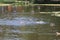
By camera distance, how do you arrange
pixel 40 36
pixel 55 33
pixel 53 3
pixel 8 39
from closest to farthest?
pixel 8 39, pixel 40 36, pixel 55 33, pixel 53 3

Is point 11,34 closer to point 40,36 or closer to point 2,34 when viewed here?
point 2,34

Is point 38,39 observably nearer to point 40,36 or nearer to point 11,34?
point 40,36

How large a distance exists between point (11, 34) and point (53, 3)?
22.7 meters

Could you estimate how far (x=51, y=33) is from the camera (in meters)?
10.3

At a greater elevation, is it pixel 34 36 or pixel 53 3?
pixel 34 36

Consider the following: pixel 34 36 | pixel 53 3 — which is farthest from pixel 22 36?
pixel 53 3

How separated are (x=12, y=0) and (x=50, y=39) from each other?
89.6 feet

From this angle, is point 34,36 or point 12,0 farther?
point 12,0

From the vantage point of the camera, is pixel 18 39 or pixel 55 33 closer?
pixel 18 39

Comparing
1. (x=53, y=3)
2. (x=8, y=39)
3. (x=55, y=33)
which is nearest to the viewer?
(x=8, y=39)

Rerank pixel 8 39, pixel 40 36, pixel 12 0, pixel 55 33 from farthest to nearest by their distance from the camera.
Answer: pixel 12 0, pixel 55 33, pixel 40 36, pixel 8 39

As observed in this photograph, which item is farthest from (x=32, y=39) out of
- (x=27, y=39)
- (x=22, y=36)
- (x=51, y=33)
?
(x=51, y=33)

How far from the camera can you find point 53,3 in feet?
106

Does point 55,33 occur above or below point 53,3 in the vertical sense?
above
